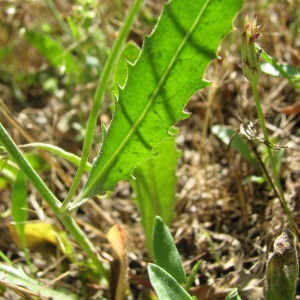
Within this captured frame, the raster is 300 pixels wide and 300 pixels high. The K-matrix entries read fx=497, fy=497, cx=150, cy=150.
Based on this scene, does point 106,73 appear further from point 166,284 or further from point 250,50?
point 166,284

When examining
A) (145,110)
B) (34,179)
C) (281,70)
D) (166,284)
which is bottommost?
(166,284)

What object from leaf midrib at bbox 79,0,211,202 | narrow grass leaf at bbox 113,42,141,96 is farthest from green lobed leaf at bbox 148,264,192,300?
narrow grass leaf at bbox 113,42,141,96

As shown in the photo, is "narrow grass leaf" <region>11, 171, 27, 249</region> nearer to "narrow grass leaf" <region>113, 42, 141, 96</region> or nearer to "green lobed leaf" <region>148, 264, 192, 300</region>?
"narrow grass leaf" <region>113, 42, 141, 96</region>

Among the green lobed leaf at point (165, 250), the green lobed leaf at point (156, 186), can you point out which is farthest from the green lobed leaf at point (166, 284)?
the green lobed leaf at point (156, 186)

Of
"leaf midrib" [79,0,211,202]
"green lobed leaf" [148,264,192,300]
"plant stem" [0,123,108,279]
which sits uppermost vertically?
"leaf midrib" [79,0,211,202]

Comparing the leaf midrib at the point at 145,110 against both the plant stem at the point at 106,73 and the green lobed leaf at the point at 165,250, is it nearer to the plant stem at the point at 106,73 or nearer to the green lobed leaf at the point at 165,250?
the plant stem at the point at 106,73

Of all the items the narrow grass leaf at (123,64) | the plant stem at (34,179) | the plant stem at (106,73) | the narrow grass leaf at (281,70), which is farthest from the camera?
the narrow grass leaf at (123,64)

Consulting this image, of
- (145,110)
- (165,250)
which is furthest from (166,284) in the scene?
(145,110)
